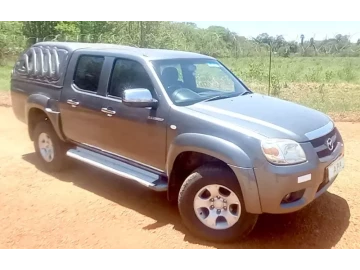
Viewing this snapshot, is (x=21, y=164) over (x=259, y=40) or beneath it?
beneath

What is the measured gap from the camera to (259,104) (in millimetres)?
4094

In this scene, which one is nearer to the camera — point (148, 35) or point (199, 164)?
point (199, 164)

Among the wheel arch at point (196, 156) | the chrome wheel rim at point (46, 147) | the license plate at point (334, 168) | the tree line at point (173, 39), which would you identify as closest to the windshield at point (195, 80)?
the wheel arch at point (196, 156)

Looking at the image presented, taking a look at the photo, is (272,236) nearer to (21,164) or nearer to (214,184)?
(214,184)

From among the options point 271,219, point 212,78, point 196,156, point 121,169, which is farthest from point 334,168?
point 121,169

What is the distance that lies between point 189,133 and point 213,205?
0.72m

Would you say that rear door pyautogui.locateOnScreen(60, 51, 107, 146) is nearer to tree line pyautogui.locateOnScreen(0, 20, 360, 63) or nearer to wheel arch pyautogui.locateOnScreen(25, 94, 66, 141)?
wheel arch pyautogui.locateOnScreen(25, 94, 66, 141)

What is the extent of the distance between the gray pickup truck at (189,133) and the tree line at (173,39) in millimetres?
11389

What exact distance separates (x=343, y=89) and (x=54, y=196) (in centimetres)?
1104

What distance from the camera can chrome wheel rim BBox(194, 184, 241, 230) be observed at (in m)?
3.47

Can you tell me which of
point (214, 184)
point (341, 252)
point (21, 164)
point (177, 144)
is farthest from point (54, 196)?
point (341, 252)

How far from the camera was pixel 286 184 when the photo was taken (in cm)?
318

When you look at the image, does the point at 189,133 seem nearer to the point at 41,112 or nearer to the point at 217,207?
the point at 217,207

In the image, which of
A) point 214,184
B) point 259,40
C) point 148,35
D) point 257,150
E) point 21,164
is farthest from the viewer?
point 259,40
